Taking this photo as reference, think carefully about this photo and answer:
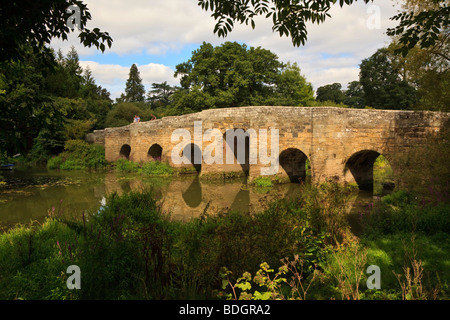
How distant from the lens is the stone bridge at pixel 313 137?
10008 mm

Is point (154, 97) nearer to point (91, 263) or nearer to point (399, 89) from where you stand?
point (399, 89)

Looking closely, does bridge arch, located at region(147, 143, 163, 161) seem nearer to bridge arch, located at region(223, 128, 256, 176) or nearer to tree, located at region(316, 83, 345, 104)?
bridge arch, located at region(223, 128, 256, 176)

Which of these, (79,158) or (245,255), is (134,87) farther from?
(245,255)

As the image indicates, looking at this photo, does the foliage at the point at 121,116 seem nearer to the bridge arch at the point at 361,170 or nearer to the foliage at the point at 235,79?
the foliage at the point at 235,79

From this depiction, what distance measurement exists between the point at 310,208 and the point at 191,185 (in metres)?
9.65

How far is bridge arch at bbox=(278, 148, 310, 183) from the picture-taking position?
14.4 m

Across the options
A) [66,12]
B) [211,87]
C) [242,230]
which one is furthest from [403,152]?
[211,87]

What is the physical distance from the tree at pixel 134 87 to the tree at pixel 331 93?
33.5 m

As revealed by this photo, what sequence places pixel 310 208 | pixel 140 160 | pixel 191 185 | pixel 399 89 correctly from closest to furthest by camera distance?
pixel 310 208, pixel 191 185, pixel 140 160, pixel 399 89

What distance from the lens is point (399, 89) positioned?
29.6m

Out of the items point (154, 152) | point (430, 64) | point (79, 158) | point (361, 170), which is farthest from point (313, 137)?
point (79, 158)

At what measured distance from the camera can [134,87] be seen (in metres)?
56.9

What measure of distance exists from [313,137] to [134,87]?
5103 centimetres

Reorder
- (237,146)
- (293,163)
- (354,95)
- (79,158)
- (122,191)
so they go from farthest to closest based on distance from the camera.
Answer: (354,95), (79,158), (237,146), (293,163), (122,191)
